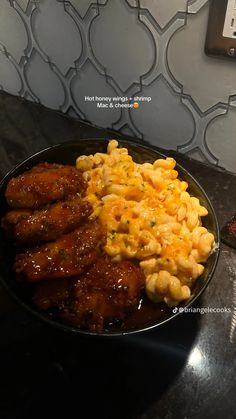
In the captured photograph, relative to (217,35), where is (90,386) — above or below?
below

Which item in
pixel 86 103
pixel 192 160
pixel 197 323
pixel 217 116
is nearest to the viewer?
pixel 197 323

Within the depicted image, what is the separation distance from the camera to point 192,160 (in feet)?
3.68

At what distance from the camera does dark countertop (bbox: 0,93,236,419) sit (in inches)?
27.2

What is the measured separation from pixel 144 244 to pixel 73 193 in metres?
0.21

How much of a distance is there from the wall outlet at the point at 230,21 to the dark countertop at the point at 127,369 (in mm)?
556

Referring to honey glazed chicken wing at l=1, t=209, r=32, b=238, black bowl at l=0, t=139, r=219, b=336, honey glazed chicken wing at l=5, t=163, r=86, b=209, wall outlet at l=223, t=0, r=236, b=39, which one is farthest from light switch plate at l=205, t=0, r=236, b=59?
honey glazed chicken wing at l=1, t=209, r=32, b=238

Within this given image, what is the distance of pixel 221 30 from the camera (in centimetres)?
81

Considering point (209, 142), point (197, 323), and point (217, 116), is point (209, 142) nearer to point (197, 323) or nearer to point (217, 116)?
point (217, 116)

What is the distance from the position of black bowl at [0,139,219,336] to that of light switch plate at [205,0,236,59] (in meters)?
0.28

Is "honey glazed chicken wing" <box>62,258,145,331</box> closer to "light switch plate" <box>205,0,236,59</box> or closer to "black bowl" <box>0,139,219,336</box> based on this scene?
"black bowl" <box>0,139,219,336</box>

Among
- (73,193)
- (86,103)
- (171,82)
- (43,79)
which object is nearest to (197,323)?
(73,193)

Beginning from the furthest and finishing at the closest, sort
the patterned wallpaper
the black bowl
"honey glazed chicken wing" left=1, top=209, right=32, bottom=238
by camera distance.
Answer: the patterned wallpaper
"honey glazed chicken wing" left=1, top=209, right=32, bottom=238
the black bowl

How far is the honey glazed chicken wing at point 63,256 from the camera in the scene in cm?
66

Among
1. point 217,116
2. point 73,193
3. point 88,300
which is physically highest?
point 217,116
